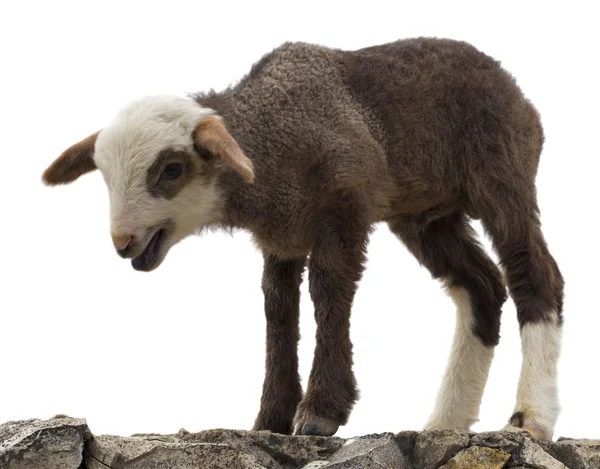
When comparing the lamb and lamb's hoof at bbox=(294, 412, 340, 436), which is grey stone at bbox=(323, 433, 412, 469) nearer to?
lamb's hoof at bbox=(294, 412, 340, 436)

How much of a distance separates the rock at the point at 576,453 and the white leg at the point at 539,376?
1.18 feet

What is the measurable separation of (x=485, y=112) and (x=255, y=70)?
5.84 feet

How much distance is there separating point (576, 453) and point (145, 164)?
3425 mm

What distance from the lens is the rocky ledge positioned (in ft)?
21.7

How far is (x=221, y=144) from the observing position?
7.18 metres

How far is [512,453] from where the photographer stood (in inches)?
283

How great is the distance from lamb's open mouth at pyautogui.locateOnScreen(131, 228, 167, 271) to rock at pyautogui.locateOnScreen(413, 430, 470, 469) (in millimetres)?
2123

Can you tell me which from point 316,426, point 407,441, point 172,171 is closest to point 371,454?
point 407,441

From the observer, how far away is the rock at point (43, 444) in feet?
Answer: 21.4

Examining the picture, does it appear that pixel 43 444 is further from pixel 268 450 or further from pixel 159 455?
pixel 268 450

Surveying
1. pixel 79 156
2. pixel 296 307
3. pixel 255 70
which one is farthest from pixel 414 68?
pixel 79 156

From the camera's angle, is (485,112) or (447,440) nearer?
(447,440)

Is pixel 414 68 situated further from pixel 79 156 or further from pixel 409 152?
pixel 79 156

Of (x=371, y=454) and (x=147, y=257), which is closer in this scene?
(x=371, y=454)
